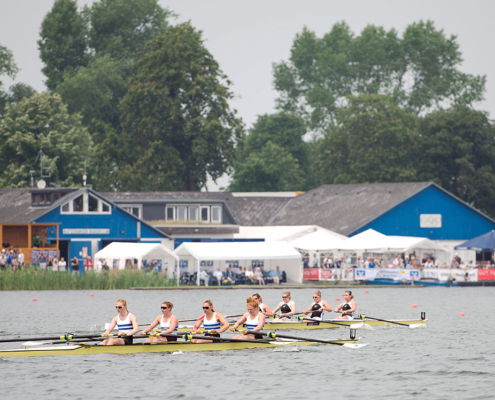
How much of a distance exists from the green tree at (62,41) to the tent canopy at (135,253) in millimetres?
43476

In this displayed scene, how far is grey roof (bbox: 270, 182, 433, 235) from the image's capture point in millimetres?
75662

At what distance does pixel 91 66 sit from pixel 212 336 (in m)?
76.9

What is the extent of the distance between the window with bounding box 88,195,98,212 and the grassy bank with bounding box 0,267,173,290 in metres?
11.2

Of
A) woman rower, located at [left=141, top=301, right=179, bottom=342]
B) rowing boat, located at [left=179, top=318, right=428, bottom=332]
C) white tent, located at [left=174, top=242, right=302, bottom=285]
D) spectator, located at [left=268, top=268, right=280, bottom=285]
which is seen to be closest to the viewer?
woman rower, located at [left=141, top=301, right=179, bottom=342]

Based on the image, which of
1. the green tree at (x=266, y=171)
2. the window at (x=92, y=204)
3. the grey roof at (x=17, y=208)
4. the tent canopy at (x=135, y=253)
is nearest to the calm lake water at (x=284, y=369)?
the tent canopy at (x=135, y=253)

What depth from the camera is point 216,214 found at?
247 feet

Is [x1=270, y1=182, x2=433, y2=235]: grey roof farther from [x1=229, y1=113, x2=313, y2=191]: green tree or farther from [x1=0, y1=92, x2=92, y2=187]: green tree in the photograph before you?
[x1=229, y1=113, x2=313, y2=191]: green tree

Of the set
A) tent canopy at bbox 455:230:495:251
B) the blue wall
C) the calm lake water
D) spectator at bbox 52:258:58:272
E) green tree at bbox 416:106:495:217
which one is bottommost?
the calm lake water

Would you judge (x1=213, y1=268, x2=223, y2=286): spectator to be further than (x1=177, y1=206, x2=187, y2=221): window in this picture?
No

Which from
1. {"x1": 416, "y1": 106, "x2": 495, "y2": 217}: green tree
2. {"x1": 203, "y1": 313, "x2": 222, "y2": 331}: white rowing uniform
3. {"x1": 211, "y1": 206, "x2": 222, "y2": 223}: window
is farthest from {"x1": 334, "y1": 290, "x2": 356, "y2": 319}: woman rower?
{"x1": 416, "y1": 106, "x2": 495, "y2": 217}: green tree

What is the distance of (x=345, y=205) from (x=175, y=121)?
18635 mm

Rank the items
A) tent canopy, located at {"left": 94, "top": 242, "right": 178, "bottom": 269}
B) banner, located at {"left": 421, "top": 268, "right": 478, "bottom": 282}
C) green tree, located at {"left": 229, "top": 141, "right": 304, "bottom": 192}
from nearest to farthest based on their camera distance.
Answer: tent canopy, located at {"left": 94, "top": 242, "right": 178, "bottom": 269}
banner, located at {"left": 421, "top": 268, "right": 478, "bottom": 282}
green tree, located at {"left": 229, "top": 141, "right": 304, "bottom": 192}

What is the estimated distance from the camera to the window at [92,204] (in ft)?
225

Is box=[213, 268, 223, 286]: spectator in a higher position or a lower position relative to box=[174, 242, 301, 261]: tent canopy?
lower
